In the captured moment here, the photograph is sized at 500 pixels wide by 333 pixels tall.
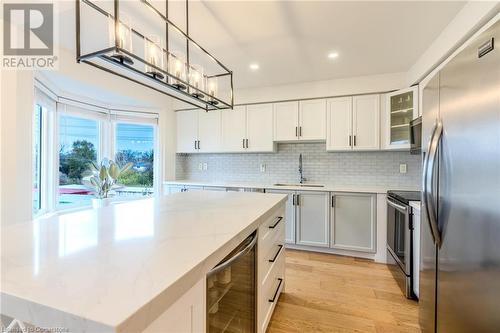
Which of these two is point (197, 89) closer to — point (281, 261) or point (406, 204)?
point (281, 261)

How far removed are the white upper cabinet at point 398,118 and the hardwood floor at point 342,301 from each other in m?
1.58

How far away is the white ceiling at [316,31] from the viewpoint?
195 centimetres

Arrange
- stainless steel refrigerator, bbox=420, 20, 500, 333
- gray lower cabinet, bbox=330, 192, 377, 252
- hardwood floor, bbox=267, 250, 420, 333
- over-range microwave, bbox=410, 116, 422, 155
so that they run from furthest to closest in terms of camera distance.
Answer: gray lower cabinet, bbox=330, 192, 377, 252, over-range microwave, bbox=410, 116, 422, 155, hardwood floor, bbox=267, 250, 420, 333, stainless steel refrigerator, bbox=420, 20, 500, 333

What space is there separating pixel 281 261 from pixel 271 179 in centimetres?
211

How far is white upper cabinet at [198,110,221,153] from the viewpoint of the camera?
428 cm

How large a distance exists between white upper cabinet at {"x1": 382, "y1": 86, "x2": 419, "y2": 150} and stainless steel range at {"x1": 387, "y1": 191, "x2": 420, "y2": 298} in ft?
2.31

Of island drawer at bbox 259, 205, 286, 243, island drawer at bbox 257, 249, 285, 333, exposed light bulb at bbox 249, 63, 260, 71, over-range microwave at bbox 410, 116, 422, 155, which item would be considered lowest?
island drawer at bbox 257, 249, 285, 333

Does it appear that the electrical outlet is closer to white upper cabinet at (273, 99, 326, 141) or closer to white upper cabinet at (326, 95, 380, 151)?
white upper cabinet at (326, 95, 380, 151)

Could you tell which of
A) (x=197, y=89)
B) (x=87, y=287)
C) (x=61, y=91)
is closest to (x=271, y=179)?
(x=197, y=89)

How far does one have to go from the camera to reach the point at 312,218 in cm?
338

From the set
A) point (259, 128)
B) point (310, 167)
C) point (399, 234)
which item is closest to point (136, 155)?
point (259, 128)

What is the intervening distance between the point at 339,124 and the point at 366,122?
0.35 metres

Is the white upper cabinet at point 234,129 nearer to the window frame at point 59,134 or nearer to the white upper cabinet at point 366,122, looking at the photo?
the white upper cabinet at point 366,122

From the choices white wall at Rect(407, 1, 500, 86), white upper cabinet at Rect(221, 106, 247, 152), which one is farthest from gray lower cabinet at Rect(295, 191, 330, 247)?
white wall at Rect(407, 1, 500, 86)
